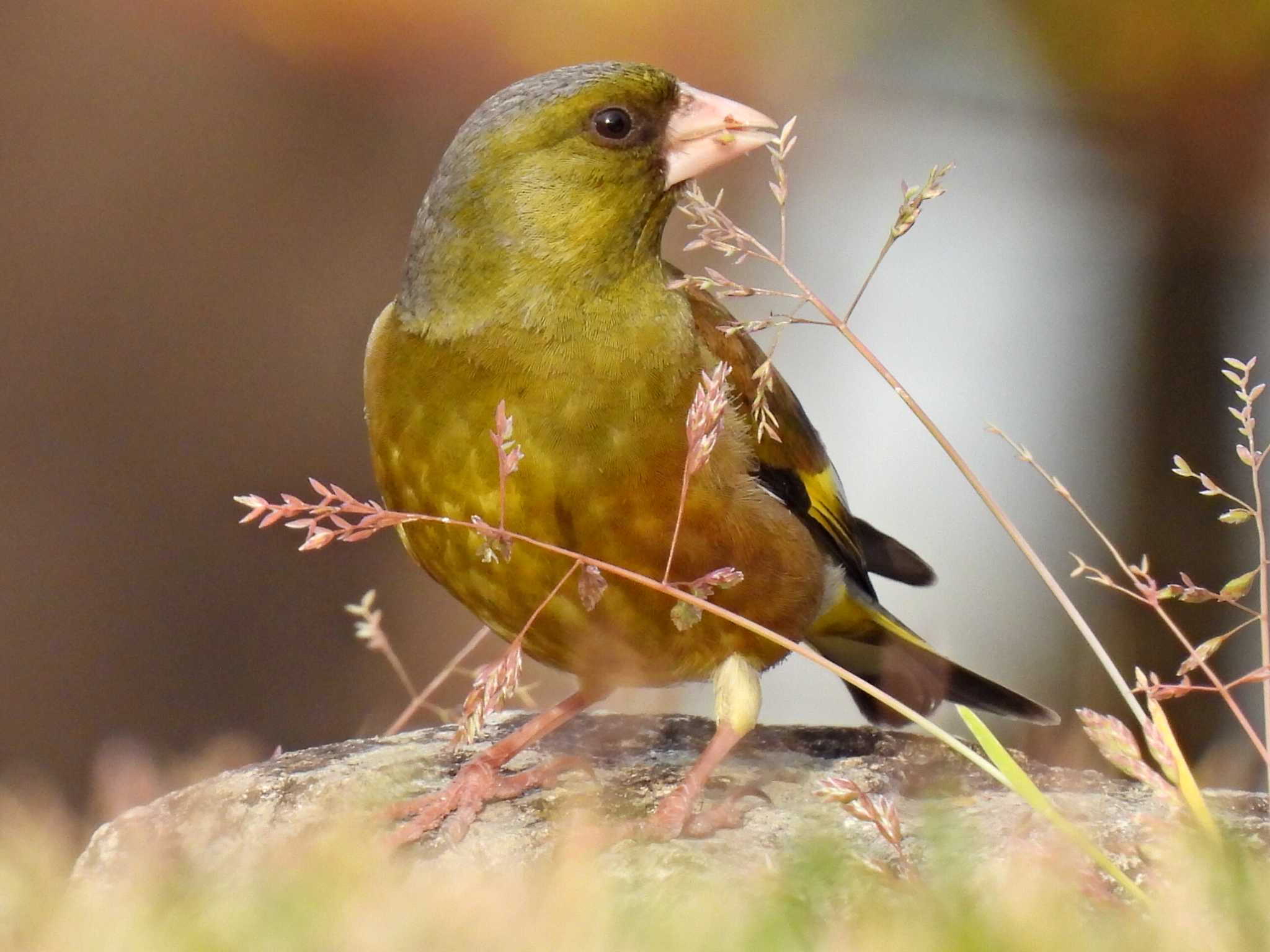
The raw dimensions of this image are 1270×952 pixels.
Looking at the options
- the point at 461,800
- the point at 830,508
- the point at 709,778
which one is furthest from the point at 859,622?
the point at 461,800

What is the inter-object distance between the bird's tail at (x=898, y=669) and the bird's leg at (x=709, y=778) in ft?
1.59

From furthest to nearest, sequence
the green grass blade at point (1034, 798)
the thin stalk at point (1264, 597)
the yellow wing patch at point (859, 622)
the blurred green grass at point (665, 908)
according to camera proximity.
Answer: the yellow wing patch at point (859, 622), the thin stalk at point (1264, 597), the green grass blade at point (1034, 798), the blurred green grass at point (665, 908)

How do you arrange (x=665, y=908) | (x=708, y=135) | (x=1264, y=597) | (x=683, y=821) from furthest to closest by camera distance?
1. (x=708, y=135)
2. (x=683, y=821)
3. (x=1264, y=597)
4. (x=665, y=908)

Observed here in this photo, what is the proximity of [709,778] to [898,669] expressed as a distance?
0.72 meters

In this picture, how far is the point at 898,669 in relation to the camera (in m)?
2.75

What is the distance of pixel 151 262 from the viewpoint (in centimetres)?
385

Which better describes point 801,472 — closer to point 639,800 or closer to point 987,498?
point 639,800

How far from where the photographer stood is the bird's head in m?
2.10

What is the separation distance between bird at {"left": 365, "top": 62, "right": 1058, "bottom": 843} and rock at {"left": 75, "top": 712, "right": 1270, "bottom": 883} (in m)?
0.07

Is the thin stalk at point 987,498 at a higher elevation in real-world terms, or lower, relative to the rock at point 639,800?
higher

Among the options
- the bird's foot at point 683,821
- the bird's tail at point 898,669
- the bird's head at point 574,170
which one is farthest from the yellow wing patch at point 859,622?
the bird's head at point 574,170

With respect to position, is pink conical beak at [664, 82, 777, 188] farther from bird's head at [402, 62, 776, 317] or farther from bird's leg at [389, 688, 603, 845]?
bird's leg at [389, 688, 603, 845]

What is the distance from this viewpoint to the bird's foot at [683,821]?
6.20 ft

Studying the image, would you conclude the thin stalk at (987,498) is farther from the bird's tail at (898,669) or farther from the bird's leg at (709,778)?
the bird's tail at (898,669)
